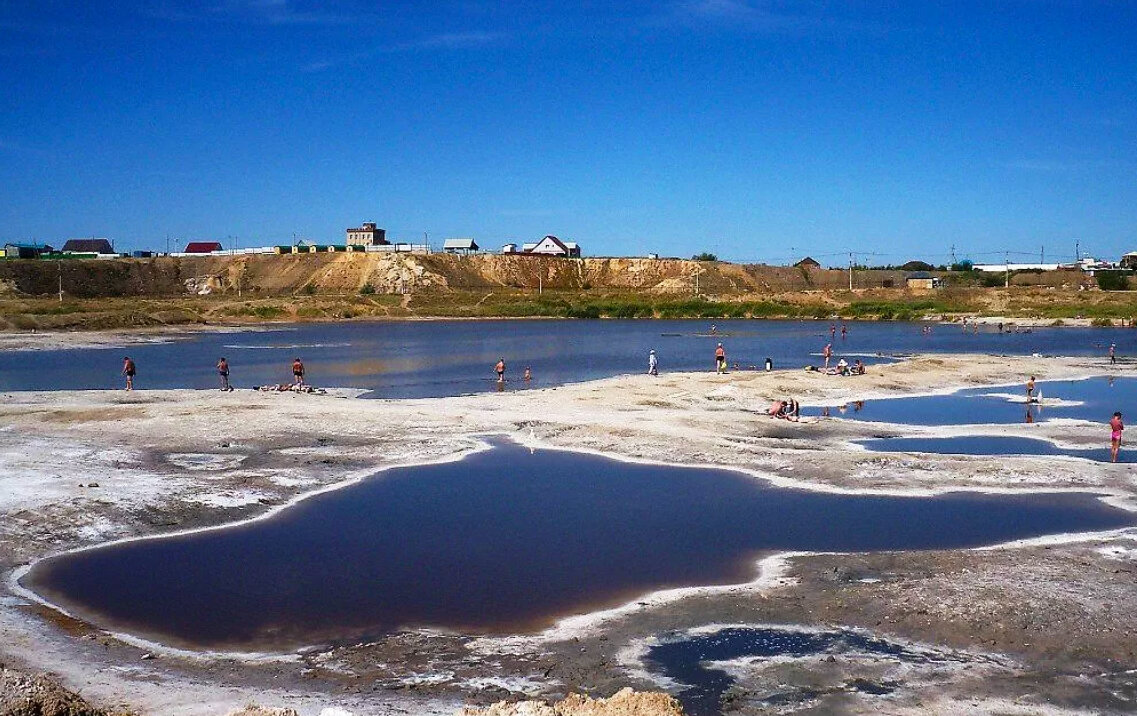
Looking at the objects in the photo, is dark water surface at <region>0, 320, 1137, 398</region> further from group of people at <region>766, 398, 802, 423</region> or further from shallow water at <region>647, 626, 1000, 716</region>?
shallow water at <region>647, 626, 1000, 716</region>

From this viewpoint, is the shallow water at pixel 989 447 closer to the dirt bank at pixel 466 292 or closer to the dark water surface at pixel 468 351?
the dark water surface at pixel 468 351

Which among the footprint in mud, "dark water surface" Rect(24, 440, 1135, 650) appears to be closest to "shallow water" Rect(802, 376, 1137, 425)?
"dark water surface" Rect(24, 440, 1135, 650)

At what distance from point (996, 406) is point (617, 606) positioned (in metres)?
31.4

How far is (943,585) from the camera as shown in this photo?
17016 mm

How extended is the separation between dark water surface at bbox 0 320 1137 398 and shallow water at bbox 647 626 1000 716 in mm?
33350

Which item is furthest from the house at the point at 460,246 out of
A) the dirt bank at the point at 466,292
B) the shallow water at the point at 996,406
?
the shallow water at the point at 996,406

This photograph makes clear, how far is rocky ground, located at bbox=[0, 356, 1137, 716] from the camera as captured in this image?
41.9 feet

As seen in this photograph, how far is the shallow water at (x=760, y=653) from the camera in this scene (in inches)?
497

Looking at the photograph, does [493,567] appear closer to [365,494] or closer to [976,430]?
[365,494]

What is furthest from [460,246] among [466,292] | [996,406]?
[996,406]

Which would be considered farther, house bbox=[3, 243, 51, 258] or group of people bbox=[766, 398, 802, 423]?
house bbox=[3, 243, 51, 258]

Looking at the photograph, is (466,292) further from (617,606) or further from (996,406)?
(617,606)

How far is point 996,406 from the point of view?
4244cm

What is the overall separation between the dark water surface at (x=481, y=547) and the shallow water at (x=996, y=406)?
14274 mm
